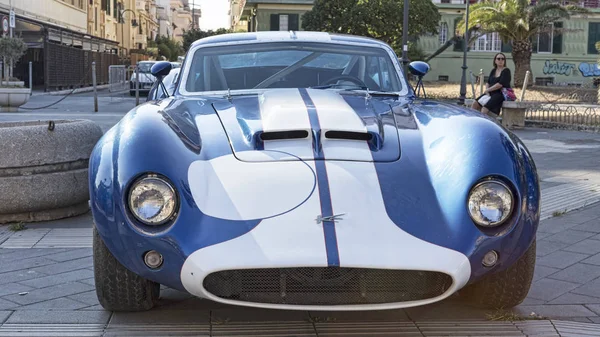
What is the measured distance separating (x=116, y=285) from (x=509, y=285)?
176 centimetres

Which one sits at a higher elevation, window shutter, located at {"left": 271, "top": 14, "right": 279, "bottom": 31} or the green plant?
window shutter, located at {"left": 271, "top": 14, "right": 279, "bottom": 31}

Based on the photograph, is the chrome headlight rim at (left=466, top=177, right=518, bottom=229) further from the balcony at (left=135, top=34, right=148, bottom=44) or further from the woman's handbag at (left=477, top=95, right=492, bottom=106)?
the balcony at (left=135, top=34, right=148, bottom=44)

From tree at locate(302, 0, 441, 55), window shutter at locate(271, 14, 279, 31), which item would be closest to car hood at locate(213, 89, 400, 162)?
tree at locate(302, 0, 441, 55)

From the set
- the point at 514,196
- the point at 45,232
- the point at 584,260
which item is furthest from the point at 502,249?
the point at 45,232

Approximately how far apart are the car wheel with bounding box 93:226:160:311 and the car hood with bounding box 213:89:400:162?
72cm

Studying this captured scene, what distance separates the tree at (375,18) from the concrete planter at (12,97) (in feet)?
62.0

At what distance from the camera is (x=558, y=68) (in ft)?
155

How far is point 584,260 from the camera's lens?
465 centimetres

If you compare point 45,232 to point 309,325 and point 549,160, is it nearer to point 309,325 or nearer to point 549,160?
point 309,325

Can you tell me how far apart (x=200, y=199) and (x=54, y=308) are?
3.64 ft

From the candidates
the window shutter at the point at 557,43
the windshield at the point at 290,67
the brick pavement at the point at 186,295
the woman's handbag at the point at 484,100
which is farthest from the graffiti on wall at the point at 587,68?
the windshield at the point at 290,67

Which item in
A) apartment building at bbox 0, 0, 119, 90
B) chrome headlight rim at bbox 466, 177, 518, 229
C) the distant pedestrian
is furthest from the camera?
apartment building at bbox 0, 0, 119, 90

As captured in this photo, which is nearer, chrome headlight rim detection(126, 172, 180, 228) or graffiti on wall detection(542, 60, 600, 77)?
chrome headlight rim detection(126, 172, 180, 228)

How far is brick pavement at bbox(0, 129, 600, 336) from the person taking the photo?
3.40 meters
